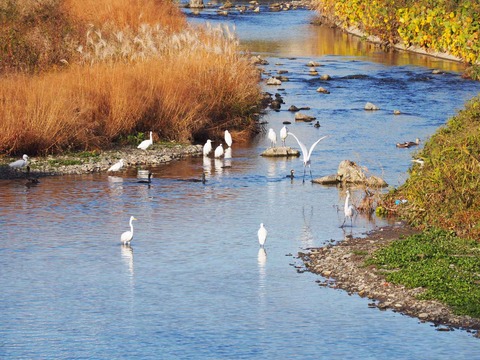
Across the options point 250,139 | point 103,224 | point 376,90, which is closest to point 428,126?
point 250,139

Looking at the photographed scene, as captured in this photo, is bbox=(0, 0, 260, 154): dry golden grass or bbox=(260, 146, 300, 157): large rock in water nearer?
bbox=(0, 0, 260, 154): dry golden grass

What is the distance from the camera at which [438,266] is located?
15641 mm

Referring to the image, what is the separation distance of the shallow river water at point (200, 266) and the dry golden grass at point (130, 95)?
1747 millimetres

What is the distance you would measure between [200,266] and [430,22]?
1247 centimetres

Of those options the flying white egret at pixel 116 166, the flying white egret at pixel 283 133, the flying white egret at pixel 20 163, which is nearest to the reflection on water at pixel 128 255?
the flying white egret at pixel 116 166

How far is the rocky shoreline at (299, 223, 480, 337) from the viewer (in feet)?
45.7

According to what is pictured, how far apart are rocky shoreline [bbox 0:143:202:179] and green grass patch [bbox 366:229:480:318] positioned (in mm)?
10147

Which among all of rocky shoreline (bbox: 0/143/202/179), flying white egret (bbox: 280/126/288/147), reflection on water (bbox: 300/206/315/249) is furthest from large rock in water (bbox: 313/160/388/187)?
rocky shoreline (bbox: 0/143/202/179)

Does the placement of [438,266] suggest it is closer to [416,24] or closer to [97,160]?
[416,24]

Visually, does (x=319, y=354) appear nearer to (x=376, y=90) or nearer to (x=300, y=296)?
(x=300, y=296)

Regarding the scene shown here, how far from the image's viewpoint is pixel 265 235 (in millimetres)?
17875

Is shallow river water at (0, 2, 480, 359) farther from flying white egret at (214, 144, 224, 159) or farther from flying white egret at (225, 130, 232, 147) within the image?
flying white egret at (225, 130, 232, 147)

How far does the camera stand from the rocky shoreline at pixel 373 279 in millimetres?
13930

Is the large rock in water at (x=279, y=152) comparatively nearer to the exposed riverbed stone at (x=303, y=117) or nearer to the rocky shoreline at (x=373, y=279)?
the exposed riverbed stone at (x=303, y=117)
